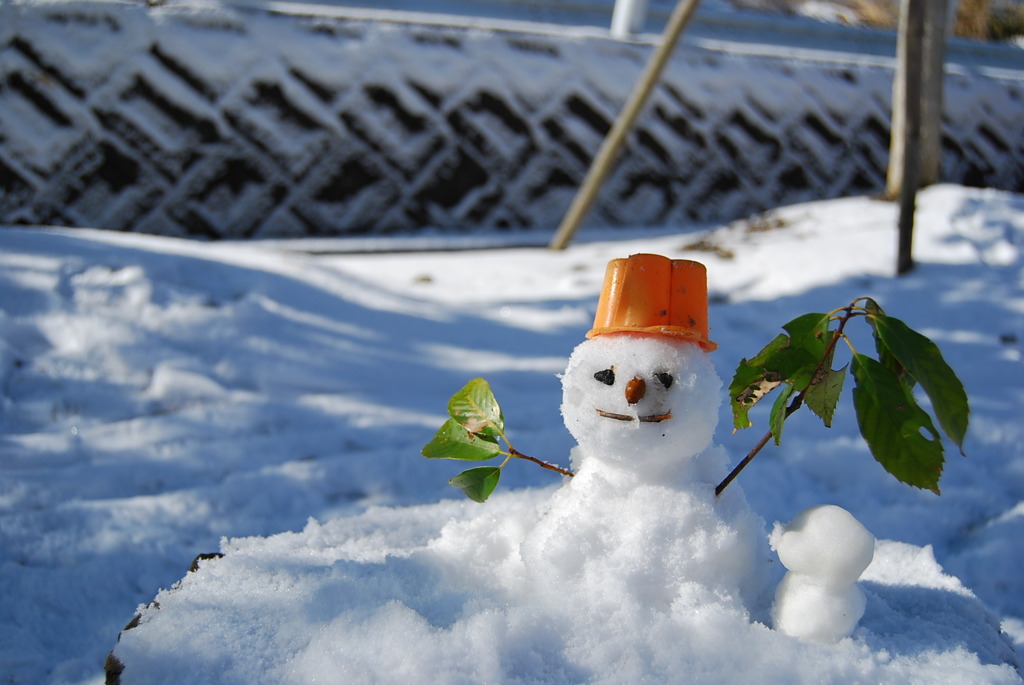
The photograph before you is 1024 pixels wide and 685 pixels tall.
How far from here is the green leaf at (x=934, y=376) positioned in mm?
536

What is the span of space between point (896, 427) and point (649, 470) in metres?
0.19

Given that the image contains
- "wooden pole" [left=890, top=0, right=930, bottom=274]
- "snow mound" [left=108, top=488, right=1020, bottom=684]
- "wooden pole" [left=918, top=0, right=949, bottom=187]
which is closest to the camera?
"snow mound" [left=108, top=488, right=1020, bottom=684]

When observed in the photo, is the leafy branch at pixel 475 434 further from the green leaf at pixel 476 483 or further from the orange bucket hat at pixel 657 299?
the orange bucket hat at pixel 657 299

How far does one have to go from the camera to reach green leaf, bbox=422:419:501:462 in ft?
2.06

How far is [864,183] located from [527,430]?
253 cm

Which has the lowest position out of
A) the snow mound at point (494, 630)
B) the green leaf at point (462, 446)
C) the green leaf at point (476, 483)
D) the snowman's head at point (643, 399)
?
the snow mound at point (494, 630)

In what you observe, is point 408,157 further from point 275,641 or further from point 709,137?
point 275,641

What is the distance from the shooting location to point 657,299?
59 cm

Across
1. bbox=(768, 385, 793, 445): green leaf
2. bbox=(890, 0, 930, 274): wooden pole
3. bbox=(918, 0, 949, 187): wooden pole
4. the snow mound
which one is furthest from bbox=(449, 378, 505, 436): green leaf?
bbox=(918, 0, 949, 187): wooden pole

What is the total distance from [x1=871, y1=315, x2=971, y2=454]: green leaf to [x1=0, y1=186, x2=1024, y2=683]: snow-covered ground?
0.19 meters

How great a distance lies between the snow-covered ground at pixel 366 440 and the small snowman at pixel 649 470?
0.05 m

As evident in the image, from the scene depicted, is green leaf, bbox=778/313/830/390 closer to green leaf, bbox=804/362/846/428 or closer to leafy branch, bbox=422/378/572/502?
green leaf, bbox=804/362/846/428

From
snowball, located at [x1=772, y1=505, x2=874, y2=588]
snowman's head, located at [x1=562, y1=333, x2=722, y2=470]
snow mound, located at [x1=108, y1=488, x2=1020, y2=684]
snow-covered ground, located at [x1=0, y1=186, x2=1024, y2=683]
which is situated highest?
snowman's head, located at [x1=562, y1=333, x2=722, y2=470]

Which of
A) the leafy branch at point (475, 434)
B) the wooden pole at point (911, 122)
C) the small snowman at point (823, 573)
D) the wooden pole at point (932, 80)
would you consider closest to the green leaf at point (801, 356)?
the small snowman at point (823, 573)
